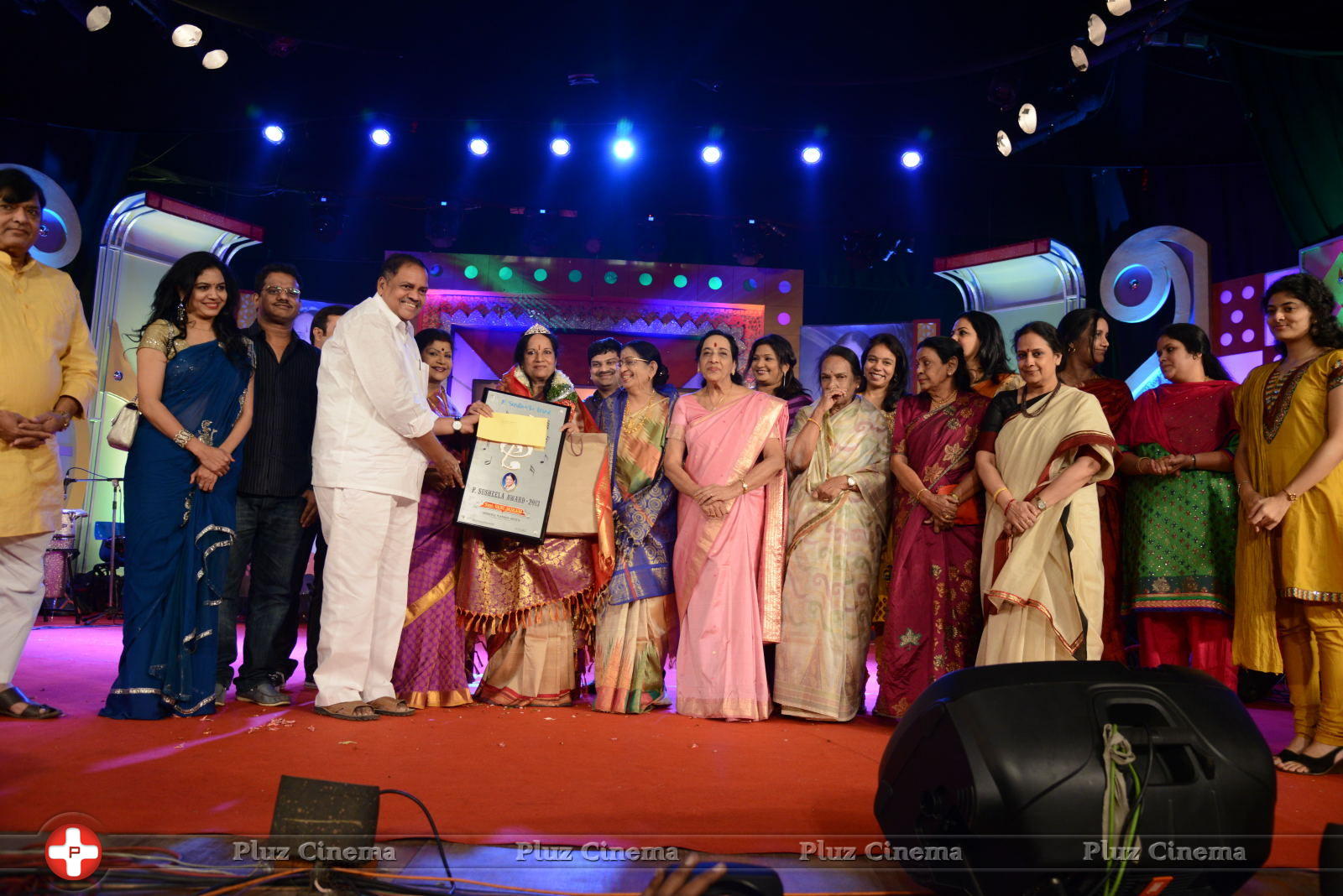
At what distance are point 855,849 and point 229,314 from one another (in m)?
3.06

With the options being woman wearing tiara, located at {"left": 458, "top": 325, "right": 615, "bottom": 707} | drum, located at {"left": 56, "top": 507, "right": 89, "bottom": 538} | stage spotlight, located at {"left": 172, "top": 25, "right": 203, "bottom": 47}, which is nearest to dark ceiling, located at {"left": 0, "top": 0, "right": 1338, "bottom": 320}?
stage spotlight, located at {"left": 172, "top": 25, "right": 203, "bottom": 47}

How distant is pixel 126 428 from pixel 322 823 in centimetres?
229

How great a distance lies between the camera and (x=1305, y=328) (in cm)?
346

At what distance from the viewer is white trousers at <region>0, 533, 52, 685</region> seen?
331 cm

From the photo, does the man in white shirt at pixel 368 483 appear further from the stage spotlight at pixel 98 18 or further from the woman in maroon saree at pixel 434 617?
the stage spotlight at pixel 98 18

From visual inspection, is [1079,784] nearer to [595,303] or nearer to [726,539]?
[726,539]

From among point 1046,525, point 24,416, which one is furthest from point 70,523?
point 1046,525

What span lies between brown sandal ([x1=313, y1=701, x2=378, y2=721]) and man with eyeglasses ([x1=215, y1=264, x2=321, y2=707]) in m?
0.38

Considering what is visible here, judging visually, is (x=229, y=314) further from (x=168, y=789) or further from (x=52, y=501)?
(x=168, y=789)

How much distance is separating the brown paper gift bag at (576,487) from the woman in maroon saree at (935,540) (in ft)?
4.30

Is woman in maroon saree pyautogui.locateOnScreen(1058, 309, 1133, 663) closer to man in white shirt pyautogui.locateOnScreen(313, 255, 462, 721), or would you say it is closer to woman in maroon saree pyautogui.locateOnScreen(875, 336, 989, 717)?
woman in maroon saree pyautogui.locateOnScreen(875, 336, 989, 717)

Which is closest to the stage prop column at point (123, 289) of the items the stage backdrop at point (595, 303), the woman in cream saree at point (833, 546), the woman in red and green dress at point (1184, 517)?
the stage backdrop at point (595, 303)

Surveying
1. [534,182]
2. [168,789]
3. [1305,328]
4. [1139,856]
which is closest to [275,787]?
[168,789]

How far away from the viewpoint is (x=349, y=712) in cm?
344
